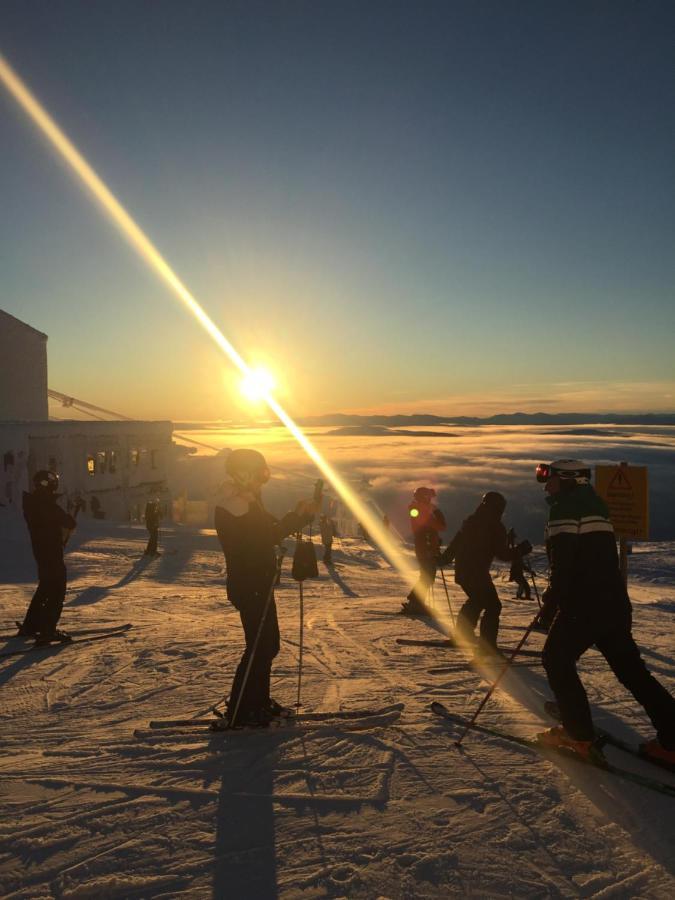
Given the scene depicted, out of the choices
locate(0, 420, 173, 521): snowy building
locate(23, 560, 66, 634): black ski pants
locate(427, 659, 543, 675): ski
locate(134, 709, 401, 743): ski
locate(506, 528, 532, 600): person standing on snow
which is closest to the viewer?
locate(134, 709, 401, 743): ski

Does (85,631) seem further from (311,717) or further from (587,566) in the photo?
(587,566)

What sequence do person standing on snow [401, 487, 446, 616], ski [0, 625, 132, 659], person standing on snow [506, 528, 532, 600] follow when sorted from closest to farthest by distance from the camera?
ski [0, 625, 132, 659]
person standing on snow [401, 487, 446, 616]
person standing on snow [506, 528, 532, 600]

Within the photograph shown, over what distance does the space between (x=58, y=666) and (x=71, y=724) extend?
2132 millimetres

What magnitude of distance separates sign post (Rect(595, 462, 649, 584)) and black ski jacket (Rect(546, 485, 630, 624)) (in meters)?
6.32

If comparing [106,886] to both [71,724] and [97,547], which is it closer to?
[71,724]

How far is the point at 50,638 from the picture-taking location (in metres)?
8.39

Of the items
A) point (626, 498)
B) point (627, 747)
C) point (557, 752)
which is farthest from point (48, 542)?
point (626, 498)

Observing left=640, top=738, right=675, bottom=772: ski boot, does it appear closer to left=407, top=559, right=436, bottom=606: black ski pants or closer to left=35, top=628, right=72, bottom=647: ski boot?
left=407, top=559, right=436, bottom=606: black ski pants

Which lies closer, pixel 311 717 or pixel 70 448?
pixel 311 717

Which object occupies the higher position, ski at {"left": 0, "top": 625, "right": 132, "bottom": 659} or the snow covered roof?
the snow covered roof

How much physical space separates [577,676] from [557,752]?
73cm

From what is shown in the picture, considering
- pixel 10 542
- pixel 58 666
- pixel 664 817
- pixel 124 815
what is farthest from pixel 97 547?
pixel 664 817

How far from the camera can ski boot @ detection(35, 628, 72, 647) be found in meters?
8.32

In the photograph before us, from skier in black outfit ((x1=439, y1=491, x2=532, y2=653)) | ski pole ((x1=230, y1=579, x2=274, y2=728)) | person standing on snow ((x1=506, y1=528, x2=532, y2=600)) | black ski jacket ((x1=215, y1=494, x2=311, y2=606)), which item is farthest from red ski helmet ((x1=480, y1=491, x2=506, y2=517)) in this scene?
person standing on snow ((x1=506, y1=528, x2=532, y2=600))
